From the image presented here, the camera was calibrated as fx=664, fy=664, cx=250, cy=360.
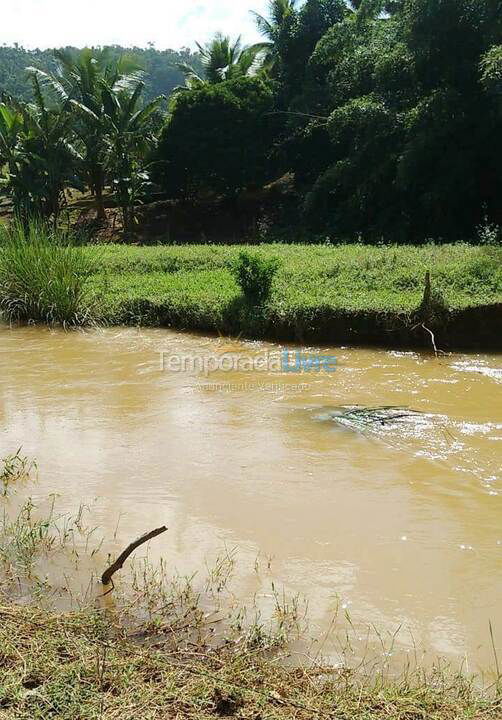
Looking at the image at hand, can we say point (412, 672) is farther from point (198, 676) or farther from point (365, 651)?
point (198, 676)

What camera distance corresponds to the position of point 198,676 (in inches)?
93.4

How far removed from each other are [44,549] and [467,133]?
1240cm

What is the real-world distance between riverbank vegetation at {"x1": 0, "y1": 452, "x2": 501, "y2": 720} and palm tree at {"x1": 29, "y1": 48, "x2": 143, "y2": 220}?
1686cm

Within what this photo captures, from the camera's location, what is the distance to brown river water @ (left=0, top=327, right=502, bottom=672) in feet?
10.6

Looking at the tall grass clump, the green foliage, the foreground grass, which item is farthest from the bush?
the green foliage

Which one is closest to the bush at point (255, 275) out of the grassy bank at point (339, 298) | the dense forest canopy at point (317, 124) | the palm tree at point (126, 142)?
the grassy bank at point (339, 298)

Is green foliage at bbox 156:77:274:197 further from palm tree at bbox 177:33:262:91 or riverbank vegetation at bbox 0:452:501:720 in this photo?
riverbank vegetation at bbox 0:452:501:720

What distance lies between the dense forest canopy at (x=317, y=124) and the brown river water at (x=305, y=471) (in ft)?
23.9

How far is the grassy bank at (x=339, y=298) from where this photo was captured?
7.85m

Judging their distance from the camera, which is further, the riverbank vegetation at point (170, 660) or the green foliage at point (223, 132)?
the green foliage at point (223, 132)

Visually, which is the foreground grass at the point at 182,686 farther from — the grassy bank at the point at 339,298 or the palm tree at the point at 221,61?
the palm tree at the point at 221,61

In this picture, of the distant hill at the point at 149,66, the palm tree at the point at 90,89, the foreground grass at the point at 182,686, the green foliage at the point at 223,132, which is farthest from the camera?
the distant hill at the point at 149,66

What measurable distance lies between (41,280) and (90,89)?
12010 mm

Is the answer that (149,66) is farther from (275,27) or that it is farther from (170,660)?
(170,660)
